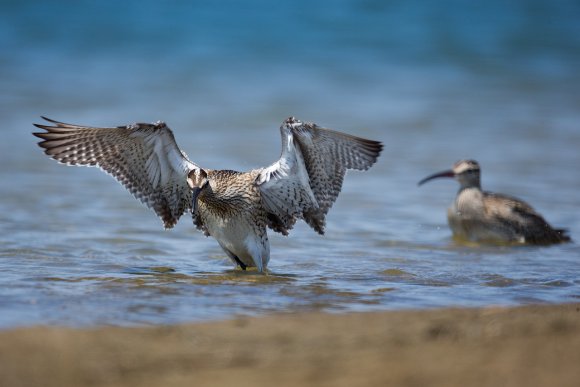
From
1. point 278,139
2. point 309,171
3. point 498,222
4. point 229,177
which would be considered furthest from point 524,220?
point 278,139

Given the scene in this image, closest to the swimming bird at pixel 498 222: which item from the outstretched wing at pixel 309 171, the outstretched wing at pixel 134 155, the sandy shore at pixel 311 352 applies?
the outstretched wing at pixel 309 171

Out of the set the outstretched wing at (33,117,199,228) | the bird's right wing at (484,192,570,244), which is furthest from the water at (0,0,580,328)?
the outstretched wing at (33,117,199,228)

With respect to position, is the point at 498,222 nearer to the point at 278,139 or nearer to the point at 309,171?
the point at 309,171

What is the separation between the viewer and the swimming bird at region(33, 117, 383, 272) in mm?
6930

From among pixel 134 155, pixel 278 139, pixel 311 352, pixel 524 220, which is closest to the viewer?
pixel 311 352

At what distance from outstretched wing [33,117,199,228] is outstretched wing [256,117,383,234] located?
66 cm

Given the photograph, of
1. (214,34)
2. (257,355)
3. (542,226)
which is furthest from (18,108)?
(257,355)

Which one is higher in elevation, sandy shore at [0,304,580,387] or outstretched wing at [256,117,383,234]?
outstretched wing at [256,117,383,234]

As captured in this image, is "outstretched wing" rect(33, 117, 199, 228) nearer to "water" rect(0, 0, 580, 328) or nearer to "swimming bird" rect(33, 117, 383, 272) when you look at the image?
"swimming bird" rect(33, 117, 383, 272)

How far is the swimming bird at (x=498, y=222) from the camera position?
8992 millimetres

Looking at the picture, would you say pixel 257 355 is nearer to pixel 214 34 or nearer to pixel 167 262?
pixel 167 262

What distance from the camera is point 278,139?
43.9ft

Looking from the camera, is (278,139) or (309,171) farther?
(278,139)

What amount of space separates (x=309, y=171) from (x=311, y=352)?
9.46ft
